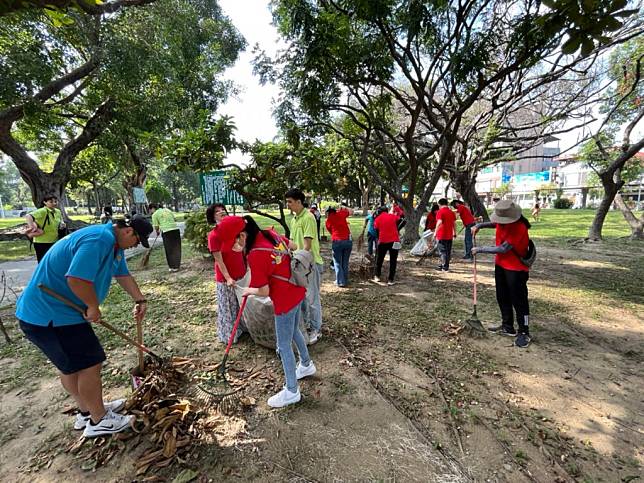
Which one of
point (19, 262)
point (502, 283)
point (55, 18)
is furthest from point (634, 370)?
point (19, 262)

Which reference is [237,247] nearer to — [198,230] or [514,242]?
[514,242]

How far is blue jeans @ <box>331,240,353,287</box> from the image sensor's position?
18.8 feet

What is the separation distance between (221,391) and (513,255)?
11.7 ft

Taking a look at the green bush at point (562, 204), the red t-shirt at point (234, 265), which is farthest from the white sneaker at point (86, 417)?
the green bush at point (562, 204)

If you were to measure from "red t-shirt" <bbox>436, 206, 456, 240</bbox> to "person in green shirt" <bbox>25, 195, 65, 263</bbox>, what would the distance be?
784 centimetres

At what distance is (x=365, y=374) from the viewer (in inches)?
128

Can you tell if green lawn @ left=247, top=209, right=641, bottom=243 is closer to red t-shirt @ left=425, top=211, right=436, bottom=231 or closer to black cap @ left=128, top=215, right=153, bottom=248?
red t-shirt @ left=425, top=211, right=436, bottom=231

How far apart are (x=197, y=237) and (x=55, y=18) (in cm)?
576

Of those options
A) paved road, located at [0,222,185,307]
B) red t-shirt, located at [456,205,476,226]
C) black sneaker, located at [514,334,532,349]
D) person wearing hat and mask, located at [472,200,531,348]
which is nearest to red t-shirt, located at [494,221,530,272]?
person wearing hat and mask, located at [472,200,531,348]

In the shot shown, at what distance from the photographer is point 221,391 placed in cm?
297

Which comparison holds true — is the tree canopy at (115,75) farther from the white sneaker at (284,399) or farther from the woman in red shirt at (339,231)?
the white sneaker at (284,399)

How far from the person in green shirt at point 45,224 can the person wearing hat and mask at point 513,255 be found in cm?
717

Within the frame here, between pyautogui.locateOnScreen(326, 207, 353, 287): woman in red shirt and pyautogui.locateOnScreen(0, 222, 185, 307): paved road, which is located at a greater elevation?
pyautogui.locateOnScreen(326, 207, 353, 287): woman in red shirt

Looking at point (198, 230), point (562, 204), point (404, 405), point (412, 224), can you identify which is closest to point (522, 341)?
point (404, 405)
